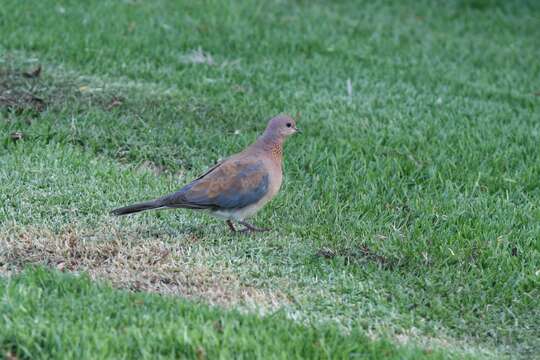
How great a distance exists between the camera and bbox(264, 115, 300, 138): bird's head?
6258 mm

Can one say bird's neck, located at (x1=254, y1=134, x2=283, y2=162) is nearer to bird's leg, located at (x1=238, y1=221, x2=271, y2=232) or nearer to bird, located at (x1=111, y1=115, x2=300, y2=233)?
bird, located at (x1=111, y1=115, x2=300, y2=233)

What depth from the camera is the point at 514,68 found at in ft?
33.5

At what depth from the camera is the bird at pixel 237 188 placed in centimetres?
571

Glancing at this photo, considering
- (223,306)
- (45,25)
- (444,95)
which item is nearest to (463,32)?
(444,95)

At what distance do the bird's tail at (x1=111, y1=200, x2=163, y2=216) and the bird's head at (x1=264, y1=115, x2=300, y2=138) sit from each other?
106cm

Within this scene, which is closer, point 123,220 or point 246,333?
point 246,333

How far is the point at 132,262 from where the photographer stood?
5391mm

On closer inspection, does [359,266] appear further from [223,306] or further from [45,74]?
[45,74]

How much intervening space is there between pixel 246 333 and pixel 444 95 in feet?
17.2

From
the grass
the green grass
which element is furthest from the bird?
the green grass

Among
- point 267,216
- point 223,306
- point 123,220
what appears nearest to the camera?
point 223,306

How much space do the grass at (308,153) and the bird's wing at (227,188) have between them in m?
0.26

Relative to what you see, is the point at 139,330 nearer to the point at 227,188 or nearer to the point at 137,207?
the point at 137,207

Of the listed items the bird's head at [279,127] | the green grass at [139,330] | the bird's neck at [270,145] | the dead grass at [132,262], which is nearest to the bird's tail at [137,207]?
the dead grass at [132,262]
